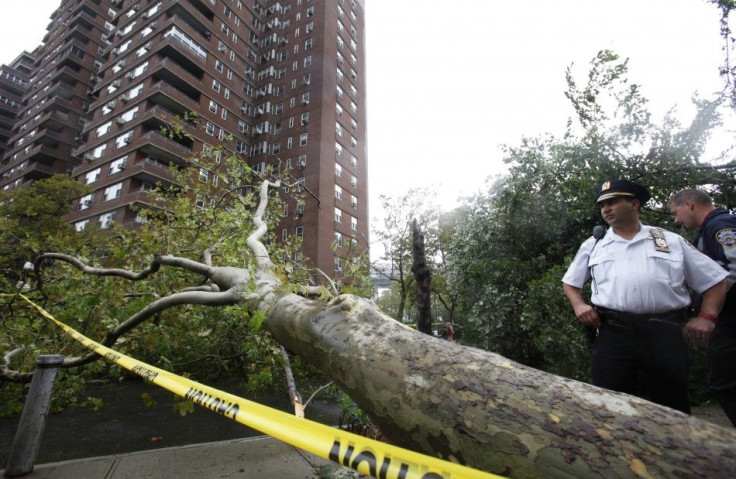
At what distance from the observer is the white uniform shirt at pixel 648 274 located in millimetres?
2168

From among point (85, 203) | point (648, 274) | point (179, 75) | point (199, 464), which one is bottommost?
point (199, 464)

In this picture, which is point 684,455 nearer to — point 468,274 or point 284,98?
point 468,274

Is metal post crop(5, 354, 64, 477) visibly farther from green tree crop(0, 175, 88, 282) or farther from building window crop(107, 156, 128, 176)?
building window crop(107, 156, 128, 176)

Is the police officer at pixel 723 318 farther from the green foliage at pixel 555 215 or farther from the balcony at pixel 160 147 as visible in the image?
the balcony at pixel 160 147

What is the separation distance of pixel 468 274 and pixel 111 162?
1414 inches

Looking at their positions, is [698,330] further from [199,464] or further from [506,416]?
[199,464]

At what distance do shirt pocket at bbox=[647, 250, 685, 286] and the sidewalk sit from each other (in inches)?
137

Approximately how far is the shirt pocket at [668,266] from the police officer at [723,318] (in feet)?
0.93

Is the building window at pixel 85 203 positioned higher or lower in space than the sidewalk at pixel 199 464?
higher

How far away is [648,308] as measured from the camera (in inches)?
85.0

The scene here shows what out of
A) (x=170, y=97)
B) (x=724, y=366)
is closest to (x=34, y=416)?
(x=724, y=366)

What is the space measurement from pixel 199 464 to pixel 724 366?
472cm

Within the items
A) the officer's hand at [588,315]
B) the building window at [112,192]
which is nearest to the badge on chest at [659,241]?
the officer's hand at [588,315]

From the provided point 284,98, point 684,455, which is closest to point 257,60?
point 284,98
